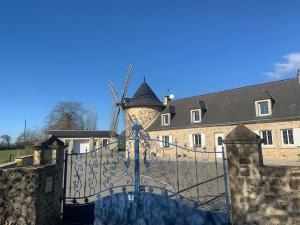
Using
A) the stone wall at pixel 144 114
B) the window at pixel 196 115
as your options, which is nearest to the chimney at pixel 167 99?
the stone wall at pixel 144 114

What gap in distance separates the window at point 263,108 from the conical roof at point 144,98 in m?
12.4

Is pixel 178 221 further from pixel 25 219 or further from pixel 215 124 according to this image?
pixel 215 124

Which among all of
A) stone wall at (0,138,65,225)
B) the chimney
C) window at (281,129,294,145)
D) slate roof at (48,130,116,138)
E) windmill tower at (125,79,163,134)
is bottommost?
stone wall at (0,138,65,225)

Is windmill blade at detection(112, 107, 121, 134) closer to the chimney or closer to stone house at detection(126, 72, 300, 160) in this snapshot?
stone house at detection(126, 72, 300, 160)

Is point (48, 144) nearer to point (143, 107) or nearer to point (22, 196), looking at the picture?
point (22, 196)

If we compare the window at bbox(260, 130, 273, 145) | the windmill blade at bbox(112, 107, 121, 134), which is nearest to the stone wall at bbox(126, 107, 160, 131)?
the windmill blade at bbox(112, 107, 121, 134)

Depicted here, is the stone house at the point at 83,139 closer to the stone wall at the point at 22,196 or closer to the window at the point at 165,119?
the window at the point at 165,119

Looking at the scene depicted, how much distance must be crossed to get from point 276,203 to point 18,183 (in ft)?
15.5

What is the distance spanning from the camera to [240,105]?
23359 mm

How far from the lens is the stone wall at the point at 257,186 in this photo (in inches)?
162

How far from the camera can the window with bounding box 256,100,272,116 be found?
20.8 metres

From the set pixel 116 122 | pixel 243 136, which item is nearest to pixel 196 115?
pixel 116 122

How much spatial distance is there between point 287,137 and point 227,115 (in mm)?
5507

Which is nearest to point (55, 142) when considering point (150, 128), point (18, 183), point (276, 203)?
point (18, 183)
